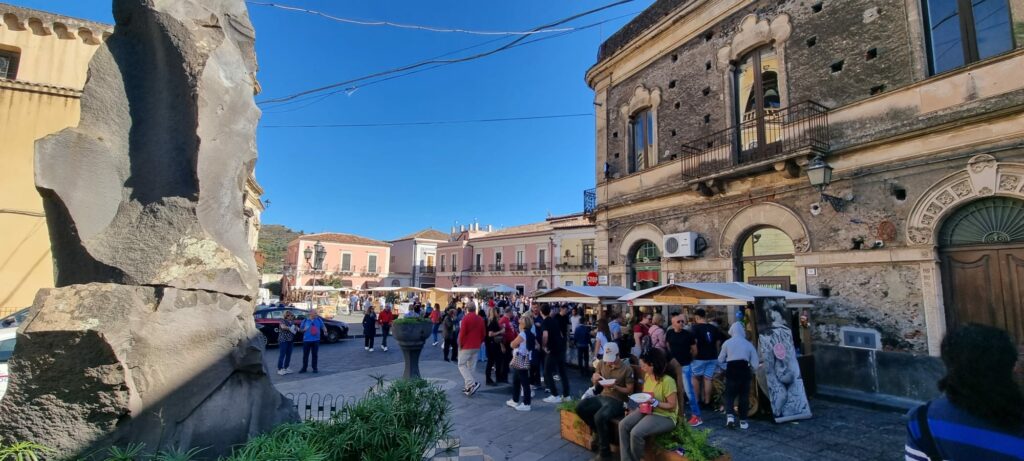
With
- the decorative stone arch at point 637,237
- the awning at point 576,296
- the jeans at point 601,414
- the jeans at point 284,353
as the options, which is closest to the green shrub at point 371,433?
the jeans at point 601,414

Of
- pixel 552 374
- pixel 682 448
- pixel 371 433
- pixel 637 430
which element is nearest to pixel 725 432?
pixel 682 448

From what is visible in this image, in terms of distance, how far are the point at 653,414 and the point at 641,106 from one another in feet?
38.8

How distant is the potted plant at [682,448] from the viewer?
14.2 feet

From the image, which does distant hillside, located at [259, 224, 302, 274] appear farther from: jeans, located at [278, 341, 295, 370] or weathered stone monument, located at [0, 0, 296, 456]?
weathered stone monument, located at [0, 0, 296, 456]

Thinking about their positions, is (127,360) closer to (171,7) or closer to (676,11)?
(171,7)

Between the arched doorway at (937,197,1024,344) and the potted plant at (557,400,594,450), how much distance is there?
22.4 ft

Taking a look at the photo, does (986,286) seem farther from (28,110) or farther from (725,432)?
(28,110)

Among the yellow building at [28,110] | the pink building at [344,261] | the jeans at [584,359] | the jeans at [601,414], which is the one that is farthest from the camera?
the pink building at [344,261]

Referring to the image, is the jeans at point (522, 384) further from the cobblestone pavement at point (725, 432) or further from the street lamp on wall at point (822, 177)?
the street lamp on wall at point (822, 177)

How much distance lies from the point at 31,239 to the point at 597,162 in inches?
720

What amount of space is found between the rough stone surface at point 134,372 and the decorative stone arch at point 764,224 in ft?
34.1

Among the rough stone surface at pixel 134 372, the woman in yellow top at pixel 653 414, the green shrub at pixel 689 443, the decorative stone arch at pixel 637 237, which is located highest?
the decorative stone arch at pixel 637 237

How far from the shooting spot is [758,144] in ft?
35.5

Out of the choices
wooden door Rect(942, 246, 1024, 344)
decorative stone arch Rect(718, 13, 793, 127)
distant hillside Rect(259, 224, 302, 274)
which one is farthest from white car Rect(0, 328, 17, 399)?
distant hillside Rect(259, 224, 302, 274)
